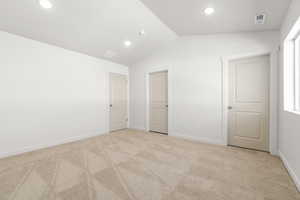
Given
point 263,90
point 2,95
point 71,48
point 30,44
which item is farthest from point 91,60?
point 263,90

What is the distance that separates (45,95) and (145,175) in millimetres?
2817

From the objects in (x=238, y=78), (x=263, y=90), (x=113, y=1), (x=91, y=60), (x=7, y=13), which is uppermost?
(x=113, y=1)

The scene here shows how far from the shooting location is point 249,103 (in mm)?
2789

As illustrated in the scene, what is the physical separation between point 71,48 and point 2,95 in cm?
169

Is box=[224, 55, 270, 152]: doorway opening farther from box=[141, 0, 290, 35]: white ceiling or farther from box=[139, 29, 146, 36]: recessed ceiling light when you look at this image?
box=[139, 29, 146, 36]: recessed ceiling light

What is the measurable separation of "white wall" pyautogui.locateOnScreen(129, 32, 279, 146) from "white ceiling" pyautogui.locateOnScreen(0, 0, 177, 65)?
0.63 meters

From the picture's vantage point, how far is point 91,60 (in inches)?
150

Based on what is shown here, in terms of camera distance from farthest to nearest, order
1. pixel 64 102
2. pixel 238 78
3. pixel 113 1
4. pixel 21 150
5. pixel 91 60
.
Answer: pixel 91 60
pixel 64 102
pixel 238 78
pixel 21 150
pixel 113 1

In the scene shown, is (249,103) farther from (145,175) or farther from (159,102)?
(145,175)

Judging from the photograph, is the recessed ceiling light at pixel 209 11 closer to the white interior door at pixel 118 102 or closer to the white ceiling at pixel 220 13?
the white ceiling at pixel 220 13

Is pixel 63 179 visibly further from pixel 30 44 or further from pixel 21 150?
pixel 30 44

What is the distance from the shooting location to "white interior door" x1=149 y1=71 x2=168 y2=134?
162 inches

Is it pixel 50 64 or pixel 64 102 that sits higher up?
pixel 50 64

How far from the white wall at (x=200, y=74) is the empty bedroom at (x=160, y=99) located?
1.0 inches
